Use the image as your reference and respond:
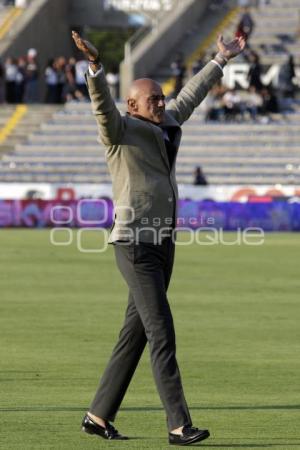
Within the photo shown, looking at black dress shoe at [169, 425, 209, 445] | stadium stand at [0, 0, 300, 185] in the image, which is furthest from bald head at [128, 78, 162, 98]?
stadium stand at [0, 0, 300, 185]

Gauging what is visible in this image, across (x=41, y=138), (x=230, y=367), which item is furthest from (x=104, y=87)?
(x=41, y=138)

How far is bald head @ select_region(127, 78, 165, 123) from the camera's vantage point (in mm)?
8281

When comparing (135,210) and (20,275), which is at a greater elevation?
(135,210)

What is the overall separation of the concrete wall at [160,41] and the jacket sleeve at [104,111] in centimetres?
3766

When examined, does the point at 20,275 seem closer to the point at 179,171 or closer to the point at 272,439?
the point at 272,439

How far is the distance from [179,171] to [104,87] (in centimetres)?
3314

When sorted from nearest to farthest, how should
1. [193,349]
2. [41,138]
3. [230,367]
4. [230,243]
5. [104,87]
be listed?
[104,87] < [230,367] < [193,349] < [230,243] < [41,138]

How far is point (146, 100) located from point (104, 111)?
1.32ft

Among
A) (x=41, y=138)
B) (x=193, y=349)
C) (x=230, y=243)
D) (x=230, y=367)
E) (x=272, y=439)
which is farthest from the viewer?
(x=41, y=138)

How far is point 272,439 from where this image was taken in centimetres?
865

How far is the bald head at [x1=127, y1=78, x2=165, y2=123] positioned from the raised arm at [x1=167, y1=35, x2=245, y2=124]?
1.63 feet

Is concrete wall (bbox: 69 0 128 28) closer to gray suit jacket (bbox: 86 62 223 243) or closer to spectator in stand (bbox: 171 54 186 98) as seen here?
spectator in stand (bbox: 171 54 186 98)

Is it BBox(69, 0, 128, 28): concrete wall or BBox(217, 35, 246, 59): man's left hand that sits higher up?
BBox(69, 0, 128, 28): concrete wall

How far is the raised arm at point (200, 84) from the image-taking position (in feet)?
29.5
